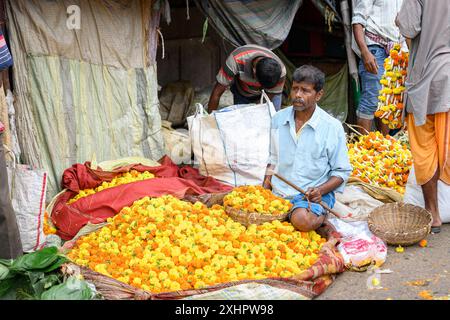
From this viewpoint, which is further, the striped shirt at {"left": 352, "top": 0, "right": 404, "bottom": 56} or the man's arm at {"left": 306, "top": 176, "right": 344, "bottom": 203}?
the striped shirt at {"left": 352, "top": 0, "right": 404, "bottom": 56}

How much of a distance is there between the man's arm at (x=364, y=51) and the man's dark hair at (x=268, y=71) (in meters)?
1.31

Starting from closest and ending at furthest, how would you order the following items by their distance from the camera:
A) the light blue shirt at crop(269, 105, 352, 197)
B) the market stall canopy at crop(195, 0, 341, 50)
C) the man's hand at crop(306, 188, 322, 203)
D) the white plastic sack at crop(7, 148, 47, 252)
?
the white plastic sack at crop(7, 148, 47, 252) < the man's hand at crop(306, 188, 322, 203) < the light blue shirt at crop(269, 105, 352, 197) < the market stall canopy at crop(195, 0, 341, 50)

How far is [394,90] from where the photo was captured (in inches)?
197

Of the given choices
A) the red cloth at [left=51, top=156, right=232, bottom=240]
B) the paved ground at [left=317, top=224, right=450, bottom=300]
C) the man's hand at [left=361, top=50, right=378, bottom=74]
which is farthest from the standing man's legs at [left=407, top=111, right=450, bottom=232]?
the man's hand at [left=361, top=50, right=378, bottom=74]

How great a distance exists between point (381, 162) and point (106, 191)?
8.73 feet

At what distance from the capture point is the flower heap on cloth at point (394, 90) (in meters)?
4.98

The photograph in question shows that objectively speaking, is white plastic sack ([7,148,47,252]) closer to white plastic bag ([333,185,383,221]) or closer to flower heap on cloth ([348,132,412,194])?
white plastic bag ([333,185,383,221])

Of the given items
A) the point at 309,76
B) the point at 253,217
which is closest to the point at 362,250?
the point at 253,217

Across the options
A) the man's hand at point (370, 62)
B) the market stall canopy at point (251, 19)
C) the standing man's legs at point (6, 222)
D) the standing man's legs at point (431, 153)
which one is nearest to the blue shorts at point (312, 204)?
the standing man's legs at point (431, 153)

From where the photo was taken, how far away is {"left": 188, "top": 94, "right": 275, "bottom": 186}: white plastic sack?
562cm

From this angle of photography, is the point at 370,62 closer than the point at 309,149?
No

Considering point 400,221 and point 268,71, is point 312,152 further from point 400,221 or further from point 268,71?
point 268,71

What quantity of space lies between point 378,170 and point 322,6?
267 centimetres

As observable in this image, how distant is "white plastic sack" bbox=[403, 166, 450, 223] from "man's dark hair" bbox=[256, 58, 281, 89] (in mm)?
1611
